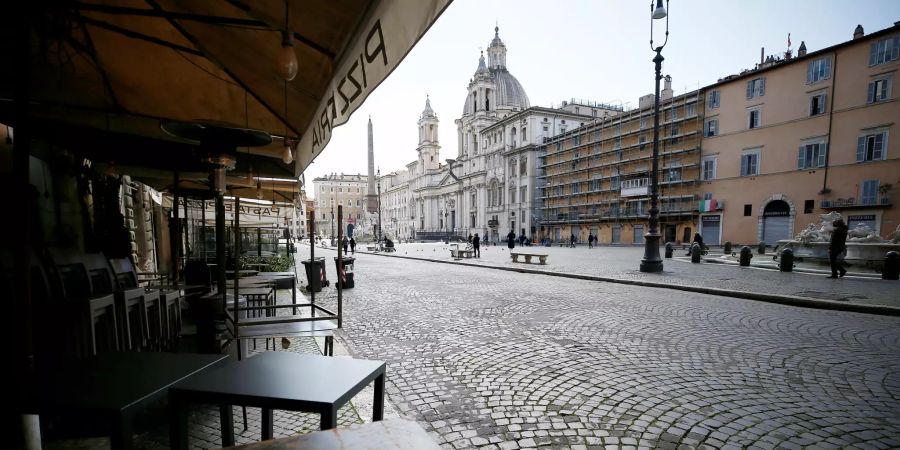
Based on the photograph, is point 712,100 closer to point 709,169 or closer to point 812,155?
point 709,169

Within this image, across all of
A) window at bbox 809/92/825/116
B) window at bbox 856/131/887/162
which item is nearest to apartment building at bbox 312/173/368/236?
window at bbox 809/92/825/116

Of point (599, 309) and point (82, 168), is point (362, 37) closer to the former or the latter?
point (82, 168)

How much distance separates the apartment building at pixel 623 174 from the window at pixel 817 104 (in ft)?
26.9

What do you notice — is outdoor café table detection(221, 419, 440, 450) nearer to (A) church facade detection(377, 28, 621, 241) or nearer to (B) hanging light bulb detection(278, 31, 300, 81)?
(B) hanging light bulb detection(278, 31, 300, 81)

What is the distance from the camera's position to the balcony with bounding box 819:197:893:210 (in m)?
25.0

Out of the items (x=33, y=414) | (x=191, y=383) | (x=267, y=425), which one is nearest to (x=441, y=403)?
(x=267, y=425)

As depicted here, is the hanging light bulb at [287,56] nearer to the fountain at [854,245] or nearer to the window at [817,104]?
the fountain at [854,245]

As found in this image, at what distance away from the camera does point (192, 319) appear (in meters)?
5.08

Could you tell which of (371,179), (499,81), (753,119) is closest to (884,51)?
(753,119)

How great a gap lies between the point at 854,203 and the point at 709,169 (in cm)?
1069

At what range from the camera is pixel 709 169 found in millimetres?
35594

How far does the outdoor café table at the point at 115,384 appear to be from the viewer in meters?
1.37

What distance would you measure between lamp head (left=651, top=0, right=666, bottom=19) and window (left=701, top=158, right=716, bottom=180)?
29353 mm

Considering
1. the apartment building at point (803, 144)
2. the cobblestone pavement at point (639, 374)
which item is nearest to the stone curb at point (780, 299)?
the cobblestone pavement at point (639, 374)
